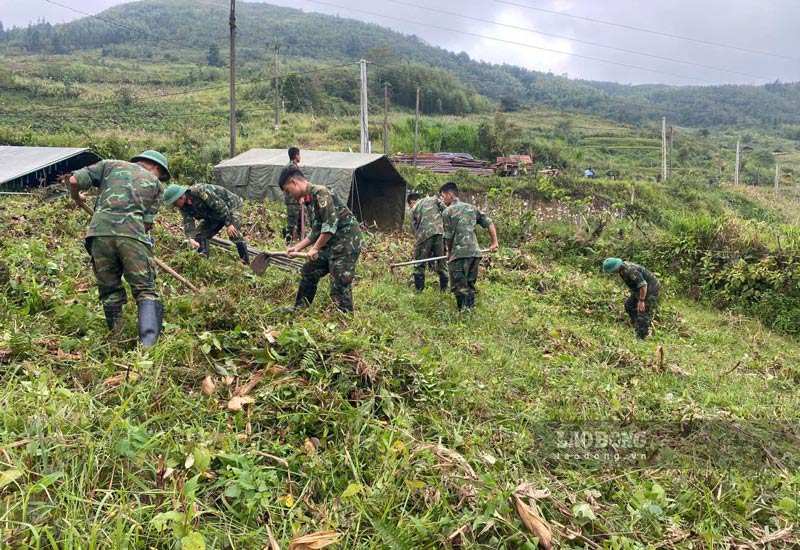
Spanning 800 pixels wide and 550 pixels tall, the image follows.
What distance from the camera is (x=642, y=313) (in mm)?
6996

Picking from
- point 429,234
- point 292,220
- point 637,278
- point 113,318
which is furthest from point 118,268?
point 637,278

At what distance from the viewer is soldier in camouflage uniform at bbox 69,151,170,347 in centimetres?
369

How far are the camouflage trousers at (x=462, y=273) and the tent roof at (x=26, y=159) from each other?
822cm

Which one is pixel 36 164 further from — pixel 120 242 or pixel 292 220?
pixel 120 242

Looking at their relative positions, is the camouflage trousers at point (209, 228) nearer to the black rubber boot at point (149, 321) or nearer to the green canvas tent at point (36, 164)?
the black rubber boot at point (149, 321)

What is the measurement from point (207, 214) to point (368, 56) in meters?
61.7

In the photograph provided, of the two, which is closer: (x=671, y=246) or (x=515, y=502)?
(x=515, y=502)

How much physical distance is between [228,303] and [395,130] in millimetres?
30225

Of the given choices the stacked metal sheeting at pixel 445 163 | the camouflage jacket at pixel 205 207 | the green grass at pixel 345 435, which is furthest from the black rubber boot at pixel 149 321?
the stacked metal sheeting at pixel 445 163

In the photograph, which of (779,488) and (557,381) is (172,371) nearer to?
(557,381)

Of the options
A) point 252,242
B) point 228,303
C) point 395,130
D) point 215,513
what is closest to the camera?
point 215,513

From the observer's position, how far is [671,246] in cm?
1053

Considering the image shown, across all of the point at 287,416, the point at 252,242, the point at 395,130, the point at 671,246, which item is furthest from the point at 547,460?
the point at 395,130

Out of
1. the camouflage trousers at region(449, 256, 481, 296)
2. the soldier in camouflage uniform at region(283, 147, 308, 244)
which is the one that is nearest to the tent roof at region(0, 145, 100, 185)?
the soldier in camouflage uniform at region(283, 147, 308, 244)
